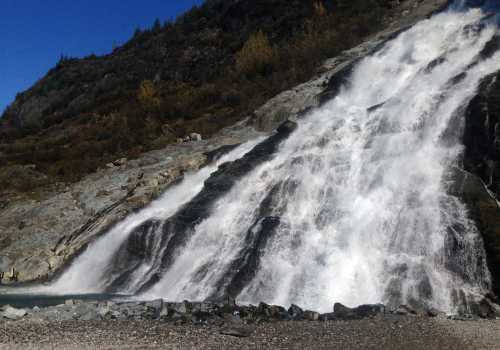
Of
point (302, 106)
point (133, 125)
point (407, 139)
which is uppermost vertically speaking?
point (133, 125)

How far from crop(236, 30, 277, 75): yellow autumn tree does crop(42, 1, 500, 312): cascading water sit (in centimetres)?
1813

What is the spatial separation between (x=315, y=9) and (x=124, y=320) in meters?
45.0

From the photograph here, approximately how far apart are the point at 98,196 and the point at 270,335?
18.3m

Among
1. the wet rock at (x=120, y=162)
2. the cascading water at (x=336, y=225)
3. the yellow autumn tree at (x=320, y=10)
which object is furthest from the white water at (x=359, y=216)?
the yellow autumn tree at (x=320, y=10)

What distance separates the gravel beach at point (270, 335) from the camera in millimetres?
9797

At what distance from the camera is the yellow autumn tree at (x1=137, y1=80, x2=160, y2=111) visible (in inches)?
1741

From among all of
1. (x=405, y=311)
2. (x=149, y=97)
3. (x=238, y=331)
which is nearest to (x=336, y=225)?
(x=405, y=311)

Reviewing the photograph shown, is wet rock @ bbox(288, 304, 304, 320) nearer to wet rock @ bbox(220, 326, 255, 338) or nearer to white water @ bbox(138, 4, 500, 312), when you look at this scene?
wet rock @ bbox(220, 326, 255, 338)

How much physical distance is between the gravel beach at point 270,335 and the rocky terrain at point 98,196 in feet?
39.9

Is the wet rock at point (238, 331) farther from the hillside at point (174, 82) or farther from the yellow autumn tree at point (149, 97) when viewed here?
the yellow autumn tree at point (149, 97)

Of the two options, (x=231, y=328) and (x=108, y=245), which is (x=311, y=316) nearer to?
(x=231, y=328)

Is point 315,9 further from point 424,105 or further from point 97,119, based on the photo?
point 424,105

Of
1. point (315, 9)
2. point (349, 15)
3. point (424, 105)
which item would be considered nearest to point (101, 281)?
point (424, 105)

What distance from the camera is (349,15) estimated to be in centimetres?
4706
